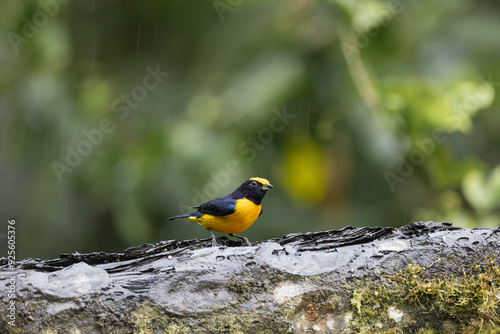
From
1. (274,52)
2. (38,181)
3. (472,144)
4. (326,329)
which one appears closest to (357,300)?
(326,329)

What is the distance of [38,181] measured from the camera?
5496 millimetres

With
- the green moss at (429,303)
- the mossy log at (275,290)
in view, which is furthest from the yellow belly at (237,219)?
the green moss at (429,303)

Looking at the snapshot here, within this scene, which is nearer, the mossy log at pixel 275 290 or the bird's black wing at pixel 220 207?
the mossy log at pixel 275 290

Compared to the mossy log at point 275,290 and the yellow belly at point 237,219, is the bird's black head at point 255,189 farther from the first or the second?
the mossy log at point 275,290

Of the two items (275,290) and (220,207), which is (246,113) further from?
(275,290)

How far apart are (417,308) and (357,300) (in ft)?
0.80

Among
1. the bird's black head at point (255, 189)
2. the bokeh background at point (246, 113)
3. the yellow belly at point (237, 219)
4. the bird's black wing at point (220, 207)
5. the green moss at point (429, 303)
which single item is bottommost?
the green moss at point (429, 303)

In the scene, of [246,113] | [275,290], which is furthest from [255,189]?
[275,290]

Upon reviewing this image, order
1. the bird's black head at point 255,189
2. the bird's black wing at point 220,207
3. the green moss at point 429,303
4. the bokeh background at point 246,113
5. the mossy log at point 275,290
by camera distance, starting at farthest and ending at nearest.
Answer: the bokeh background at point 246,113 → the bird's black head at point 255,189 → the bird's black wing at point 220,207 → the green moss at point 429,303 → the mossy log at point 275,290

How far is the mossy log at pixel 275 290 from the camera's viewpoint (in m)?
2.05

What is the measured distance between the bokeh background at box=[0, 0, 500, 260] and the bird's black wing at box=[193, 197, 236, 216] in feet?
2.03

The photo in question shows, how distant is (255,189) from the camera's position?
3.54 metres

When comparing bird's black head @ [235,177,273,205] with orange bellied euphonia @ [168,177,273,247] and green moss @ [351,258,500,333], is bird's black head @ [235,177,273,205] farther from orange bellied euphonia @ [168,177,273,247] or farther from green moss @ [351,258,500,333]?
green moss @ [351,258,500,333]

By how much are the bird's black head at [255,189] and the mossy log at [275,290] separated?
115 cm
